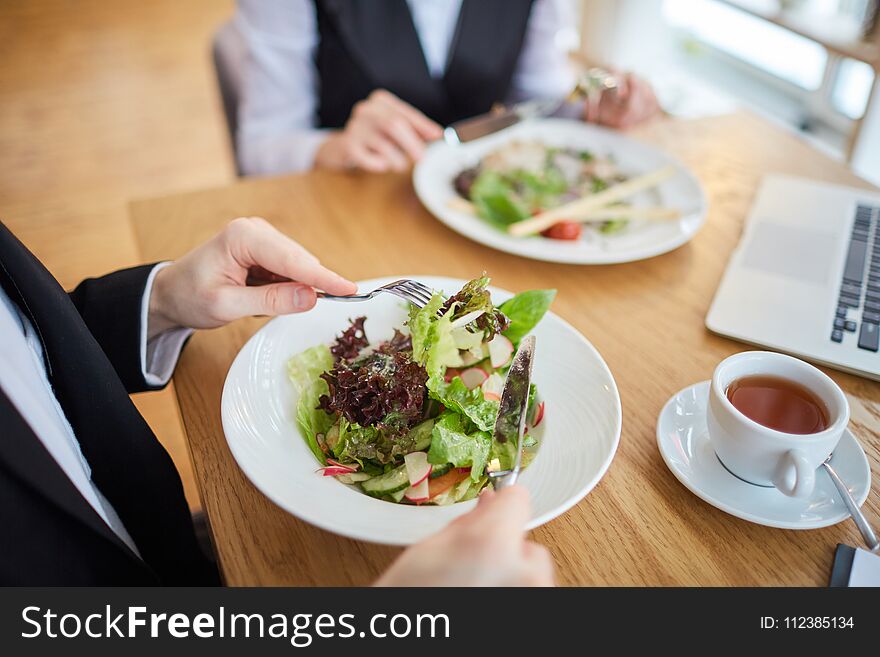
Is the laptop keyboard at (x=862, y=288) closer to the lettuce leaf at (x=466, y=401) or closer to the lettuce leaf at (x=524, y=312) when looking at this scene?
the lettuce leaf at (x=524, y=312)

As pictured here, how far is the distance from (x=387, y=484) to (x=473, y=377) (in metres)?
0.18

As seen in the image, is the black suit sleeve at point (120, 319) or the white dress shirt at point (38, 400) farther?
the black suit sleeve at point (120, 319)

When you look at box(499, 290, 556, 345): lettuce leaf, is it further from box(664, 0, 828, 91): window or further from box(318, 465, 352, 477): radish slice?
box(664, 0, 828, 91): window

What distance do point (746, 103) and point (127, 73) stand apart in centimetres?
371

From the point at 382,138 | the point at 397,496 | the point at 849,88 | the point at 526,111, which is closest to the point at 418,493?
the point at 397,496

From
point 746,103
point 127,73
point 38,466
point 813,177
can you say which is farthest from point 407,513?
point 127,73

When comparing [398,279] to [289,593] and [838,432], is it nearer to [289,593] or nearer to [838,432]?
[289,593]

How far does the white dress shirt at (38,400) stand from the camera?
648mm

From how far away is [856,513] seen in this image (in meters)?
0.68

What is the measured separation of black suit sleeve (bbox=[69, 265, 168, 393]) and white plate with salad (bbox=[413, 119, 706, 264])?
1.70ft

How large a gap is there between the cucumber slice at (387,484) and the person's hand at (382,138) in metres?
0.78

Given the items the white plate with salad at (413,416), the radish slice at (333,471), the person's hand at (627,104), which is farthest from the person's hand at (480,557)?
the person's hand at (627,104)

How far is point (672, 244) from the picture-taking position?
1.12 metres

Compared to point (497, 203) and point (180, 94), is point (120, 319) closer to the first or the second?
point (497, 203)
